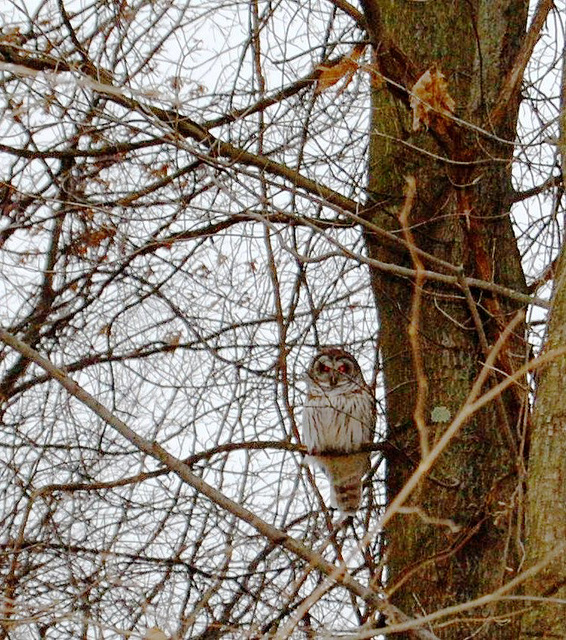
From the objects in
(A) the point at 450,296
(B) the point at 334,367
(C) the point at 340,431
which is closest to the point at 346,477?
(C) the point at 340,431

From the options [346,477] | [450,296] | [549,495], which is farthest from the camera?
[346,477]

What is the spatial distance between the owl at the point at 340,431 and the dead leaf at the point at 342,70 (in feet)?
4.91

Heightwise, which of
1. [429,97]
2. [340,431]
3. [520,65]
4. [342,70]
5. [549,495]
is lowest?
[549,495]

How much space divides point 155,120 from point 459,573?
6.21 feet

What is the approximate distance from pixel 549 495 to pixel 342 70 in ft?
6.36

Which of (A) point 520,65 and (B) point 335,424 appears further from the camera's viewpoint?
(B) point 335,424

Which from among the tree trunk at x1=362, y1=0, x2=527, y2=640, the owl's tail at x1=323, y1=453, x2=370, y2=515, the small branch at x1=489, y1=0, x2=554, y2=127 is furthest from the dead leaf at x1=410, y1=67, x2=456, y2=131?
the owl's tail at x1=323, y1=453, x2=370, y2=515

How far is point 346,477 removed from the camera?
5625 mm

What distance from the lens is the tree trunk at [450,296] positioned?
408 cm

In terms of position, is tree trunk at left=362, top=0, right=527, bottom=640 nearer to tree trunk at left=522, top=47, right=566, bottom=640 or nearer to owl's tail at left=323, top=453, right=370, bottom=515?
tree trunk at left=522, top=47, right=566, bottom=640

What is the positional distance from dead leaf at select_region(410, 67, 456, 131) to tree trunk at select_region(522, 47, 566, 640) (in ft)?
3.43

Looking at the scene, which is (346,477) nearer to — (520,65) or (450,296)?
(450,296)

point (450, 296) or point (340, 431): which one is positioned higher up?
point (450, 296)

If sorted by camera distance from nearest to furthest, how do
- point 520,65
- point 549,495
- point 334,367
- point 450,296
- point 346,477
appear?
point 549,495
point 450,296
point 520,65
point 334,367
point 346,477
